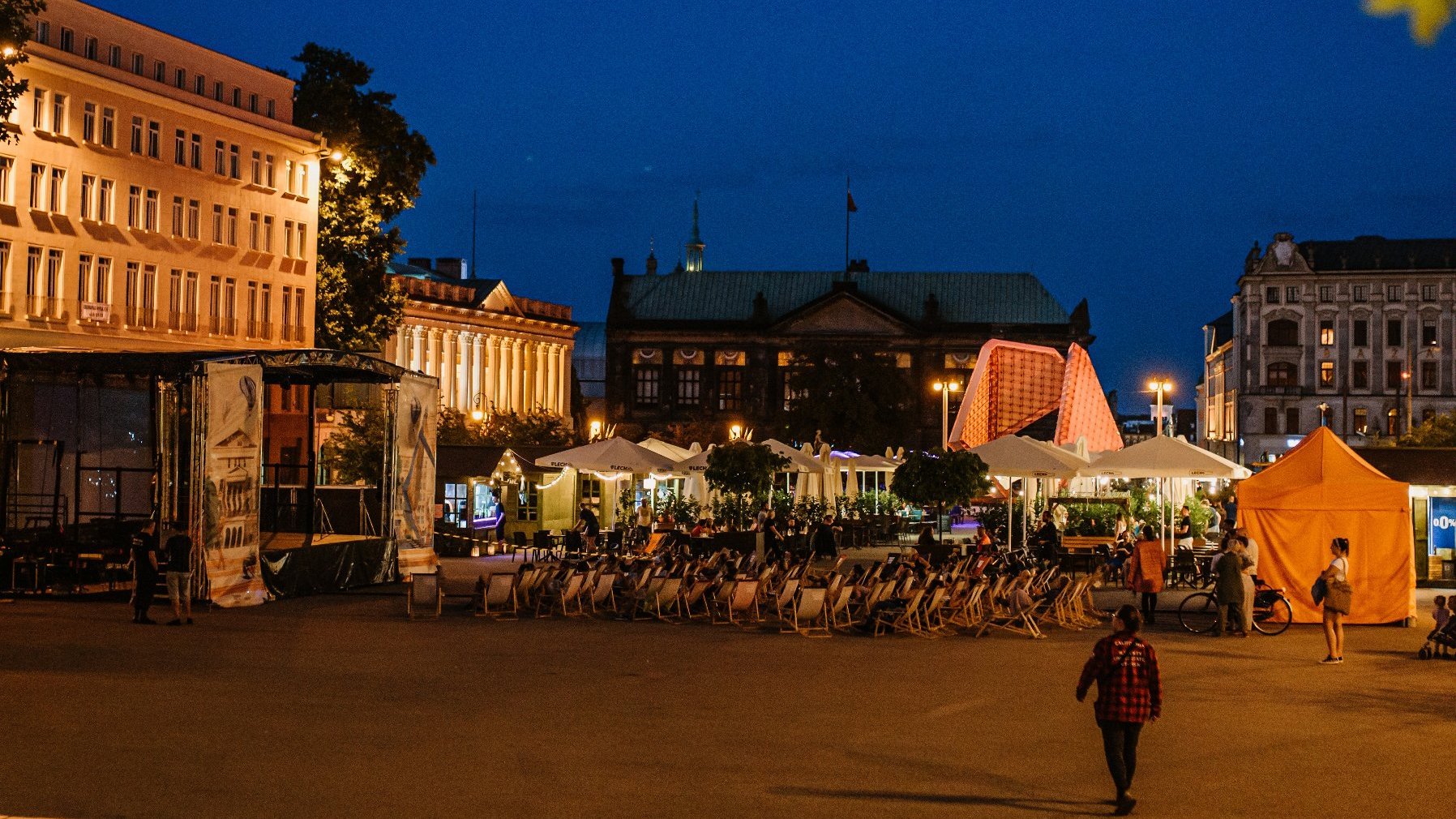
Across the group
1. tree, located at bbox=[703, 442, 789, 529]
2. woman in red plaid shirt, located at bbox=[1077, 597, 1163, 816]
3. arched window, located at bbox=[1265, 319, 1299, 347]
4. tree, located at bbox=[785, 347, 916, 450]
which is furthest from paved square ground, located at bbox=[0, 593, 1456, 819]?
arched window, located at bbox=[1265, 319, 1299, 347]

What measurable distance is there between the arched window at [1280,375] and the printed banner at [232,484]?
3730 inches

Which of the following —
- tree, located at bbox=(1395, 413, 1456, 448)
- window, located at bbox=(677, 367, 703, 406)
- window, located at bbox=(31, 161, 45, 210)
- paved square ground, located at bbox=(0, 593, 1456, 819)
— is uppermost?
window, located at bbox=(31, 161, 45, 210)

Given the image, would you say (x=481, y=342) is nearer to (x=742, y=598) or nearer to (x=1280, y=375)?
(x=1280, y=375)

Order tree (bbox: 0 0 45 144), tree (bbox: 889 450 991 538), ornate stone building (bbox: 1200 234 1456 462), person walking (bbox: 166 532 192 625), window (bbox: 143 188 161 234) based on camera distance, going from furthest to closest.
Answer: ornate stone building (bbox: 1200 234 1456 462) → window (bbox: 143 188 161 234) → tree (bbox: 889 450 991 538) → tree (bbox: 0 0 45 144) → person walking (bbox: 166 532 192 625)

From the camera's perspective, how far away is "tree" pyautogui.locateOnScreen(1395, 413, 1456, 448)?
66.9 m

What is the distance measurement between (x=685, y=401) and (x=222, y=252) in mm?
51050

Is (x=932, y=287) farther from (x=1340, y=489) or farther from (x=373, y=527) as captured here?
(x=1340, y=489)

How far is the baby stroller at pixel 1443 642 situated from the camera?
63.1ft

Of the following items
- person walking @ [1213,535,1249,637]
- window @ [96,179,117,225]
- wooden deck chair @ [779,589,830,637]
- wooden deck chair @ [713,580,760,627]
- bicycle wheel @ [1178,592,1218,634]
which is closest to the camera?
person walking @ [1213,535,1249,637]

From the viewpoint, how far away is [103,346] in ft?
155

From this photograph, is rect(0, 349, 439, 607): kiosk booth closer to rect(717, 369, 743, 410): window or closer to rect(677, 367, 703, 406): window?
rect(677, 367, 703, 406): window

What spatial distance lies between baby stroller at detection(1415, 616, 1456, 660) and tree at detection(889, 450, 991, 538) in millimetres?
14037

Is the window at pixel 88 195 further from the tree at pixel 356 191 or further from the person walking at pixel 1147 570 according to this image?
the person walking at pixel 1147 570

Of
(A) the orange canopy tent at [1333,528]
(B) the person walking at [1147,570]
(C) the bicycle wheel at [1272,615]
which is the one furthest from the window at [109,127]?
(C) the bicycle wheel at [1272,615]
